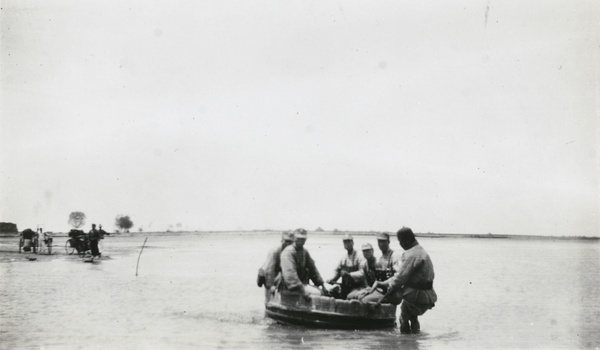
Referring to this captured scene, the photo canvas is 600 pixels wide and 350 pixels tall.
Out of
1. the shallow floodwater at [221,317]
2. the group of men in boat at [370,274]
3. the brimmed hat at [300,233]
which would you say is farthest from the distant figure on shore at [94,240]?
the brimmed hat at [300,233]

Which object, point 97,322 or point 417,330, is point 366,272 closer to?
point 417,330

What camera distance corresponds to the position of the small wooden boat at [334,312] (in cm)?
1230

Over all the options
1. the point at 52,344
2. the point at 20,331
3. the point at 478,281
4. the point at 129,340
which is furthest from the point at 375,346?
the point at 478,281

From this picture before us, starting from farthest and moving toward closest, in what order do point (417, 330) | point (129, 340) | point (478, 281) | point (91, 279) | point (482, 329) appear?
point (478, 281)
point (91, 279)
point (482, 329)
point (417, 330)
point (129, 340)

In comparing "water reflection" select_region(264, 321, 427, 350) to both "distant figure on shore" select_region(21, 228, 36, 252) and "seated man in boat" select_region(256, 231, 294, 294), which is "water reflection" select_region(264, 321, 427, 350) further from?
"distant figure on shore" select_region(21, 228, 36, 252)

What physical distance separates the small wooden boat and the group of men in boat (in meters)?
0.19

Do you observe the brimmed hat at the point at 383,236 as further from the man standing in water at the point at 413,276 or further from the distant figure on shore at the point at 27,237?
the distant figure on shore at the point at 27,237

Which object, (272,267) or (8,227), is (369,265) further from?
(8,227)

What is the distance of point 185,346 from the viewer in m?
10.8

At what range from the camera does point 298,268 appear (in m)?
12.8

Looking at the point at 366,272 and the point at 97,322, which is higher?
the point at 366,272

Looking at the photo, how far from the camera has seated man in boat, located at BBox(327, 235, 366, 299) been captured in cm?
1275

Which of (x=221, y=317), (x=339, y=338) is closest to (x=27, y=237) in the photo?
(x=221, y=317)

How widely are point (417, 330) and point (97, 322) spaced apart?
7.15 m
